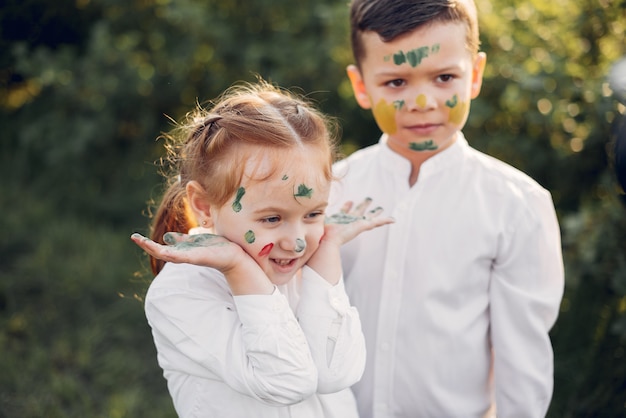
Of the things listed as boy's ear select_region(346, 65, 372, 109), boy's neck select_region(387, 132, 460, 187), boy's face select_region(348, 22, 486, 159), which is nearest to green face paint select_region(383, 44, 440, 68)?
boy's face select_region(348, 22, 486, 159)

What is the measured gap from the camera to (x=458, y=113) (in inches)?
91.4

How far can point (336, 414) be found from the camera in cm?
208

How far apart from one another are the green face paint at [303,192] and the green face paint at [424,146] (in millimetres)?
574

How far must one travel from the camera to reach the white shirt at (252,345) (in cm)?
187

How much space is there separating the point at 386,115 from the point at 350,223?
40 cm

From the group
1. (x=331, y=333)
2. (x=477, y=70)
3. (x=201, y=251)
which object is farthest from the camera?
(x=477, y=70)

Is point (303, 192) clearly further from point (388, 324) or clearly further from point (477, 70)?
point (477, 70)

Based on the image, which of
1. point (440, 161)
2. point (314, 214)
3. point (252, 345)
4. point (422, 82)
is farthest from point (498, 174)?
point (252, 345)

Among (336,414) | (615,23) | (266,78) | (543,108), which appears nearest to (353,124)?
(266,78)

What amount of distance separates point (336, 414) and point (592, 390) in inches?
63.9

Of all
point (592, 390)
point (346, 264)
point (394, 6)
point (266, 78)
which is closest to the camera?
point (394, 6)

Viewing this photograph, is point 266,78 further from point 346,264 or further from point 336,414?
point 336,414

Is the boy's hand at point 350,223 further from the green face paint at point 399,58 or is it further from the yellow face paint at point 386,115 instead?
the green face paint at point 399,58

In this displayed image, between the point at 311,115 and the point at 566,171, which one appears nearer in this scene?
the point at 311,115
